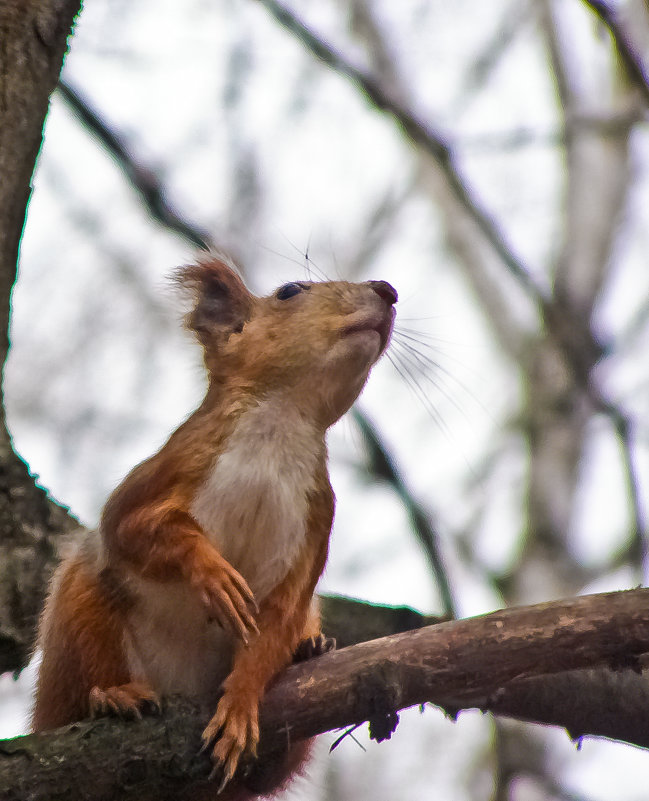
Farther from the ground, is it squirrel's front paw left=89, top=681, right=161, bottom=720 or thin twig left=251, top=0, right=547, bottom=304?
thin twig left=251, top=0, right=547, bottom=304

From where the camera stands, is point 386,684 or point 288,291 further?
point 288,291

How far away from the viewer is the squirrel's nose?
3287 mm

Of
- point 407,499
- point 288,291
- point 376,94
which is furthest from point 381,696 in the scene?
point 376,94

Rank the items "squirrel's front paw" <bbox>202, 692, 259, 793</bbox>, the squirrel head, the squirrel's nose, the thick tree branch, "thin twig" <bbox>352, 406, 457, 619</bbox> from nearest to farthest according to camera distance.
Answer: the thick tree branch
"squirrel's front paw" <bbox>202, 692, 259, 793</bbox>
the squirrel head
the squirrel's nose
"thin twig" <bbox>352, 406, 457, 619</bbox>

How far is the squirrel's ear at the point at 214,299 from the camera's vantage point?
347 cm

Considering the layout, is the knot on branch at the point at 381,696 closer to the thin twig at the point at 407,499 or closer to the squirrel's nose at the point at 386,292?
the squirrel's nose at the point at 386,292

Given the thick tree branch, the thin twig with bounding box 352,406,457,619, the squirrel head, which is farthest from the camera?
the thin twig with bounding box 352,406,457,619

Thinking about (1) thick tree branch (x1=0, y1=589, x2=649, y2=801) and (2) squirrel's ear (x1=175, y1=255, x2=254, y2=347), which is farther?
(2) squirrel's ear (x1=175, y1=255, x2=254, y2=347)

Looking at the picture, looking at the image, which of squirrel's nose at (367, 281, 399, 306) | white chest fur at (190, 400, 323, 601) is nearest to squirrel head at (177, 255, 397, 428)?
squirrel's nose at (367, 281, 399, 306)

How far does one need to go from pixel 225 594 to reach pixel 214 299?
133 cm

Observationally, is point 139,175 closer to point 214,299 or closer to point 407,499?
point 214,299

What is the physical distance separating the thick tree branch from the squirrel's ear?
1.34m

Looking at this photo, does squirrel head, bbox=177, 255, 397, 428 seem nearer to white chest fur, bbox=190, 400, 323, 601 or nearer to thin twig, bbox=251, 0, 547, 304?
white chest fur, bbox=190, 400, 323, 601

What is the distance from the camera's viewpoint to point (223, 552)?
2.88 meters
